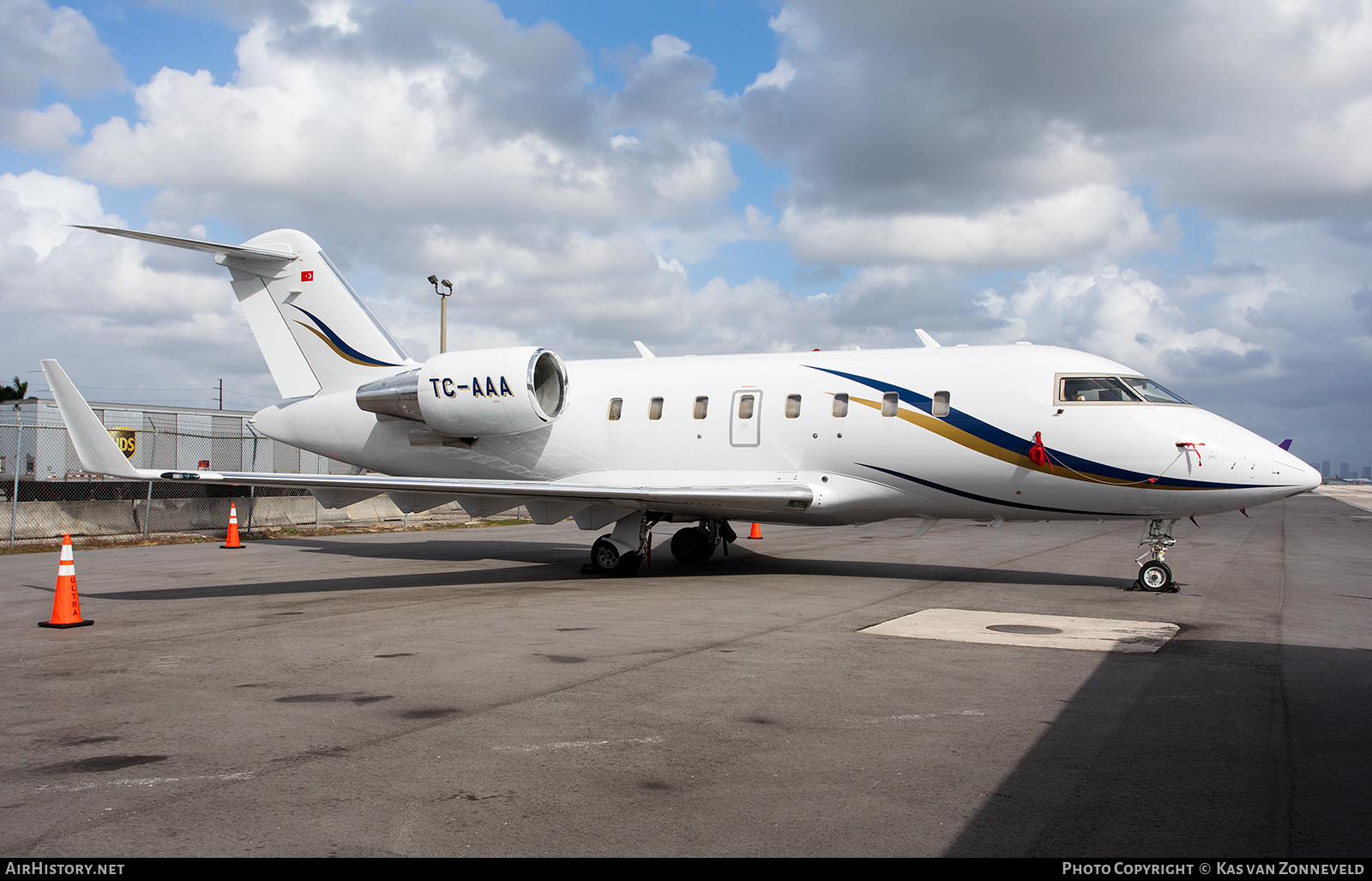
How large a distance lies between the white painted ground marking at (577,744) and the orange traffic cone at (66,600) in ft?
21.4

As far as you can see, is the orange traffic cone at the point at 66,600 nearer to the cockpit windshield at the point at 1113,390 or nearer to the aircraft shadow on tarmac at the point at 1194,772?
the aircraft shadow on tarmac at the point at 1194,772

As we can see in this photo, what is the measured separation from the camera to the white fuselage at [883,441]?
11.5 m

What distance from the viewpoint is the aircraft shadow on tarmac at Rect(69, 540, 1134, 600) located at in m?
12.4

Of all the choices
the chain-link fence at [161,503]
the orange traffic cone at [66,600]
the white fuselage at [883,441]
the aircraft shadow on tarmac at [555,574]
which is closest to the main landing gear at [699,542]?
the aircraft shadow on tarmac at [555,574]

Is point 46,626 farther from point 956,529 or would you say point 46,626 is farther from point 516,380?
point 956,529

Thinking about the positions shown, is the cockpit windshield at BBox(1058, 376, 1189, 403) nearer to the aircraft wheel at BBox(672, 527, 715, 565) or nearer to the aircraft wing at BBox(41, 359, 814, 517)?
the aircraft wing at BBox(41, 359, 814, 517)

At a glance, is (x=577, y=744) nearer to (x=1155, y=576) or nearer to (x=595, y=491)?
(x=595, y=491)

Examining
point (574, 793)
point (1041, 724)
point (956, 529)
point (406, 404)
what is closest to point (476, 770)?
point (574, 793)

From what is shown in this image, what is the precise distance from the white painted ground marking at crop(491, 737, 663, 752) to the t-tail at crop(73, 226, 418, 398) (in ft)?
40.4

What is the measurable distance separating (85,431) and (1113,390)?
12382 mm

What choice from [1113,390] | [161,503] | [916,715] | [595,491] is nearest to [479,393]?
[595,491]

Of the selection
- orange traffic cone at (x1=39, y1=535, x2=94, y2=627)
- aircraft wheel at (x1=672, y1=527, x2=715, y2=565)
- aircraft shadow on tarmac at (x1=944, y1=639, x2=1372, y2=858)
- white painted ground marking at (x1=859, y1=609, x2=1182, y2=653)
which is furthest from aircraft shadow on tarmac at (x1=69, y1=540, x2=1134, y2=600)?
aircraft shadow on tarmac at (x1=944, y1=639, x2=1372, y2=858)

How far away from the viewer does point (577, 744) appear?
5.17 meters

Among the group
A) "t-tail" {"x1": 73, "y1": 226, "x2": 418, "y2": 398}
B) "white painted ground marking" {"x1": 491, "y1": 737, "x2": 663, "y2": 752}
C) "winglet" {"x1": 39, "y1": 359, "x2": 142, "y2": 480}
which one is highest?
"t-tail" {"x1": 73, "y1": 226, "x2": 418, "y2": 398}
